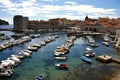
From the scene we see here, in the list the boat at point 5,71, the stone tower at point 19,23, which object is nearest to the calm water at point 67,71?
the boat at point 5,71

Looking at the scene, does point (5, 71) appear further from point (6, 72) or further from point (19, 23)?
point (19, 23)

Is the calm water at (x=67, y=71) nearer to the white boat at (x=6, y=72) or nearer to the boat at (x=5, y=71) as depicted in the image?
the white boat at (x=6, y=72)

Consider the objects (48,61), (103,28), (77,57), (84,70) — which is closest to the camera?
(84,70)

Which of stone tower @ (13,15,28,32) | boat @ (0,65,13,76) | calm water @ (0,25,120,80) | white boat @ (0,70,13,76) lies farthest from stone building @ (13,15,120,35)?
white boat @ (0,70,13,76)

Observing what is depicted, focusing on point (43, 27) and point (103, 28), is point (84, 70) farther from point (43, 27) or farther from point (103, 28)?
point (43, 27)

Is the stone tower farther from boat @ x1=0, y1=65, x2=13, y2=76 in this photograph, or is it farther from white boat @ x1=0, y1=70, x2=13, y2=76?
white boat @ x1=0, y1=70, x2=13, y2=76

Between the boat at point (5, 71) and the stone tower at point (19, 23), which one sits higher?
the stone tower at point (19, 23)

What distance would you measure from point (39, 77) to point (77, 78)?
7.01 metres

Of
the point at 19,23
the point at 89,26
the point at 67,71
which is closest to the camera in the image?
the point at 67,71

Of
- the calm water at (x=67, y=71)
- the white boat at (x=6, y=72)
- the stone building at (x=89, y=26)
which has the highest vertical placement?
the stone building at (x=89, y=26)

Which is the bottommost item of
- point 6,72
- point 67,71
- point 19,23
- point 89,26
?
point 67,71

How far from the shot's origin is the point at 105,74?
39562mm

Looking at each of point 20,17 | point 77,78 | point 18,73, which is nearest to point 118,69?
point 77,78

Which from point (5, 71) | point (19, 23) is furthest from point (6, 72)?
point (19, 23)
